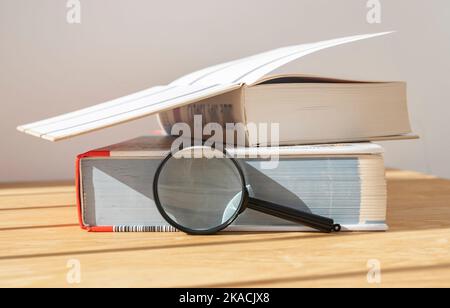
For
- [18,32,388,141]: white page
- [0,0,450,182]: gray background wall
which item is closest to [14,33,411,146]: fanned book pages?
[18,32,388,141]: white page

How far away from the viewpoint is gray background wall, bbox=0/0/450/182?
1.52 meters

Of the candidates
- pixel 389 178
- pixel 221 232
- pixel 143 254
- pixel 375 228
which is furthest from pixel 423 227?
pixel 389 178

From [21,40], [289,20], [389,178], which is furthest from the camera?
[289,20]

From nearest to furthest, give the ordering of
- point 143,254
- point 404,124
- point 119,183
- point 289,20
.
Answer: point 143,254, point 119,183, point 404,124, point 289,20

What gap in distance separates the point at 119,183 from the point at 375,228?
347mm

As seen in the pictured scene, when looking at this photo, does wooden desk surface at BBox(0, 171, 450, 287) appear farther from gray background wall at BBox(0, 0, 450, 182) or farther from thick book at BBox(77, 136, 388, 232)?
gray background wall at BBox(0, 0, 450, 182)

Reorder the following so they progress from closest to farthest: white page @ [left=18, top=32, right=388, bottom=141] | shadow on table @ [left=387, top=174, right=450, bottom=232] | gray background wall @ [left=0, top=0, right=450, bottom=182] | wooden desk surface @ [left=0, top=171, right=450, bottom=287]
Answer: wooden desk surface @ [left=0, top=171, right=450, bottom=287] < white page @ [left=18, top=32, right=388, bottom=141] < shadow on table @ [left=387, top=174, right=450, bottom=232] < gray background wall @ [left=0, top=0, right=450, bottom=182]

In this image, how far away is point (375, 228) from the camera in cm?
77

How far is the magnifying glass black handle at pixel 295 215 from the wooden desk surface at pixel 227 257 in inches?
0.6

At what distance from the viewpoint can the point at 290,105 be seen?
0.82 m

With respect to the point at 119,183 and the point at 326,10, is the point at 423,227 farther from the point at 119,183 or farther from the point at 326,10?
the point at 326,10

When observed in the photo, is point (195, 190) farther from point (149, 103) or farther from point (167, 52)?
point (167, 52)

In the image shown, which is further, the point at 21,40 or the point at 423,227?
the point at 21,40

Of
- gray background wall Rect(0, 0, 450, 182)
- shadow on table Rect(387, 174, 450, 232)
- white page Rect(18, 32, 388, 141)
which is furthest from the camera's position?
gray background wall Rect(0, 0, 450, 182)
